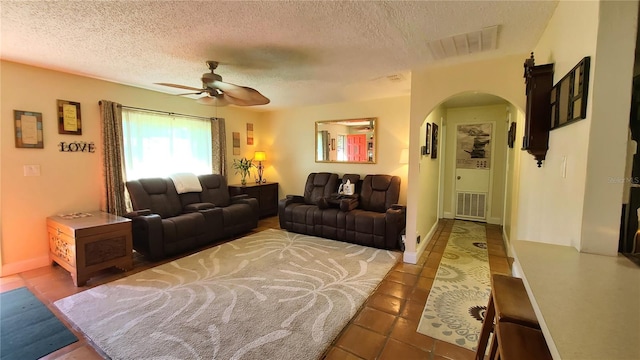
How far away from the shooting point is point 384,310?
234 centimetres

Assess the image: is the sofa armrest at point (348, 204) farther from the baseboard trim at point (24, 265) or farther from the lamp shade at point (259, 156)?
the baseboard trim at point (24, 265)

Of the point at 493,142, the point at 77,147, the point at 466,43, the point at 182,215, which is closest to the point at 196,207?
the point at 182,215

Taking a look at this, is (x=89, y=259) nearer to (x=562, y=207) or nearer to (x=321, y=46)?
(x=321, y=46)

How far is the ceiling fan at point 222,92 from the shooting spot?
2.61m

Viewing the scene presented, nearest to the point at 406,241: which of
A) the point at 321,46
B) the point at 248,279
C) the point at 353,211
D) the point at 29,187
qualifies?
the point at 353,211

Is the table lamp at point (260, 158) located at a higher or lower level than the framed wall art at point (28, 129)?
lower

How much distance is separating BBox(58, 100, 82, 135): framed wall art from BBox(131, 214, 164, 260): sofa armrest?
1382mm

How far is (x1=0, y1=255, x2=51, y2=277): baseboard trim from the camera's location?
305 centimetres

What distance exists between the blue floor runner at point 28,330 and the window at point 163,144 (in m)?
1.96

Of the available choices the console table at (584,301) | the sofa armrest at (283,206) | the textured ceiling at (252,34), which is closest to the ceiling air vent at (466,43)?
the textured ceiling at (252,34)

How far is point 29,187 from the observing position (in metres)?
3.17

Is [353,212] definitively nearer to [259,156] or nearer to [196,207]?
[196,207]

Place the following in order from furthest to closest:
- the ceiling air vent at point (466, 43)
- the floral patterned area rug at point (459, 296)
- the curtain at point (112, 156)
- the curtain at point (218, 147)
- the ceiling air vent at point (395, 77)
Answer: the curtain at point (218, 147), the curtain at point (112, 156), the ceiling air vent at point (395, 77), the ceiling air vent at point (466, 43), the floral patterned area rug at point (459, 296)

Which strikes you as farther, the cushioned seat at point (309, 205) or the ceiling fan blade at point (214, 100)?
the cushioned seat at point (309, 205)
